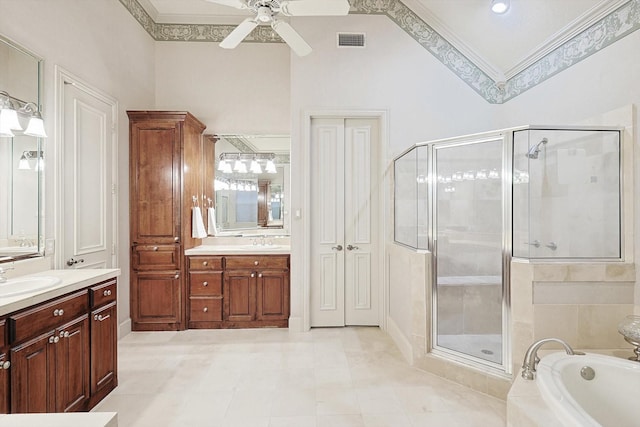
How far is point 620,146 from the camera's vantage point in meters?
2.41

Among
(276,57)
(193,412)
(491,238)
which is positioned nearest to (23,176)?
(193,412)

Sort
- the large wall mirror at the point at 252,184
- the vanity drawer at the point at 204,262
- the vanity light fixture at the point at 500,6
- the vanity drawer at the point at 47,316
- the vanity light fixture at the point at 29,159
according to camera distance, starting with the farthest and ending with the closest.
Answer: the large wall mirror at the point at 252,184
the vanity drawer at the point at 204,262
the vanity light fixture at the point at 500,6
the vanity light fixture at the point at 29,159
the vanity drawer at the point at 47,316

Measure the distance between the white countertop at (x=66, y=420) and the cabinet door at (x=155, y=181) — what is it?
10.3ft

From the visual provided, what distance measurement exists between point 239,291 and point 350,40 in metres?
3.08

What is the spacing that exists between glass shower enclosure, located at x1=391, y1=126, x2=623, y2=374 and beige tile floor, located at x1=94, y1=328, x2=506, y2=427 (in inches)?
17.4

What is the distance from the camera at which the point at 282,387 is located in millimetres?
2609

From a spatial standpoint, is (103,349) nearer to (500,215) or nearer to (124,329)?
(124,329)

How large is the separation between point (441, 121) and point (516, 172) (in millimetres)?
1507

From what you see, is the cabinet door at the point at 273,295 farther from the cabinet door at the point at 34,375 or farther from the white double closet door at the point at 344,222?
the cabinet door at the point at 34,375

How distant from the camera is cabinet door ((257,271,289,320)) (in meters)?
3.88

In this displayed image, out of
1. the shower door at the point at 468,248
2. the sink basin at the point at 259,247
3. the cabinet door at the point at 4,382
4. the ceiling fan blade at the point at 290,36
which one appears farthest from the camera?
the sink basin at the point at 259,247

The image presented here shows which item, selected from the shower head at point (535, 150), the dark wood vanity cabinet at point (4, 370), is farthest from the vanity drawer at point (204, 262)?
the shower head at point (535, 150)

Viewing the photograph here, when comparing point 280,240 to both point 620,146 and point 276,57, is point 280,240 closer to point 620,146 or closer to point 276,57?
point 276,57

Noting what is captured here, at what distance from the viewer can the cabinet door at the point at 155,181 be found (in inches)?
148
